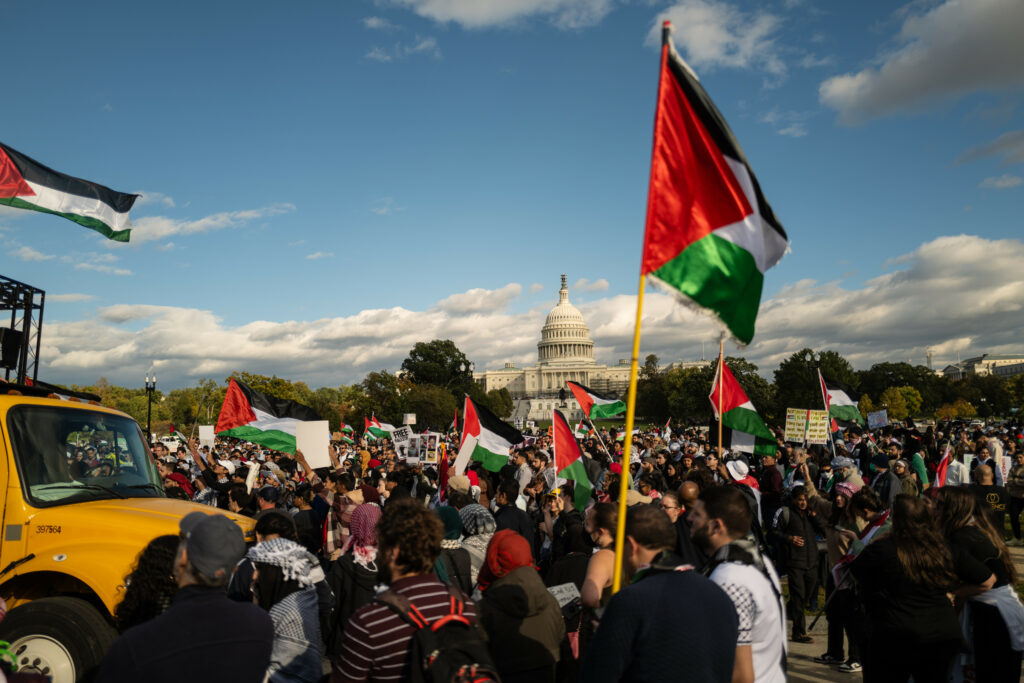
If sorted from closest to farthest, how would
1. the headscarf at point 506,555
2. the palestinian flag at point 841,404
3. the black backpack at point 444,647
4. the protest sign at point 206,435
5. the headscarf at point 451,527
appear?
the black backpack at point 444,647 → the headscarf at point 506,555 → the headscarf at point 451,527 → the palestinian flag at point 841,404 → the protest sign at point 206,435

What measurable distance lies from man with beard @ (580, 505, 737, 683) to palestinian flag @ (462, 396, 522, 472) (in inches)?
Result: 363

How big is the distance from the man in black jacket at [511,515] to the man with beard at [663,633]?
4385 millimetres

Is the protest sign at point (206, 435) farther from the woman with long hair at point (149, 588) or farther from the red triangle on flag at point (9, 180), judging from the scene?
the woman with long hair at point (149, 588)

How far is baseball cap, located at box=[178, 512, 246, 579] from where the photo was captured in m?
2.99

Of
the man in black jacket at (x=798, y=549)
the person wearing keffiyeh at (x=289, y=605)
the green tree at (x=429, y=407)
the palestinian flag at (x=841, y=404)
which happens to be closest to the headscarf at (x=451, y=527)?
the person wearing keffiyeh at (x=289, y=605)

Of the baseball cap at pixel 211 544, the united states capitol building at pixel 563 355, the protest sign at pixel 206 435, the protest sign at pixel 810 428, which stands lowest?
the protest sign at pixel 206 435

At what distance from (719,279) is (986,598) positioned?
9.96ft

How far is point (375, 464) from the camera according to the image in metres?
17.9

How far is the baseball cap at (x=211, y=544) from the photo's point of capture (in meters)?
2.99

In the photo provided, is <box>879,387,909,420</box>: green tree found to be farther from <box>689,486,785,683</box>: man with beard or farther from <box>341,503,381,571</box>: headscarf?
<box>689,486,785,683</box>: man with beard

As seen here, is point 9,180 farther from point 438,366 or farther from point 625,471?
point 438,366

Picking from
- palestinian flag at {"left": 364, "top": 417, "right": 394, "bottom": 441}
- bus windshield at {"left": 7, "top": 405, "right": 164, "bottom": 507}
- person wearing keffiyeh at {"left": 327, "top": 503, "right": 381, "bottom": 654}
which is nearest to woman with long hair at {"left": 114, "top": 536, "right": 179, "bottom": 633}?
person wearing keffiyeh at {"left": 327, "top": 503, "right": 381, "bottom": 654}

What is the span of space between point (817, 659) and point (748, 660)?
5169 millimetres

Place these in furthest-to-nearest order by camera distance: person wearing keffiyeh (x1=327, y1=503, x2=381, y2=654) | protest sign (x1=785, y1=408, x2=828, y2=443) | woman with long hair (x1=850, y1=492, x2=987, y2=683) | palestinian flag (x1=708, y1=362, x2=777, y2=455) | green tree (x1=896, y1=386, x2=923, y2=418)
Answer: green tree (x1=896, y1=386, x2=923, y2=418) < protest sign (x1=785, y1=408, x2=828, y2=443) < palestinian flag (x1=708, y1=362, x2=777, y2=455) < person wearing keffiyeh (x1=327, y1=503, x2=381, y2=654) < woman with long hair (x1=850, y1=492, x2=987, y2=683)
